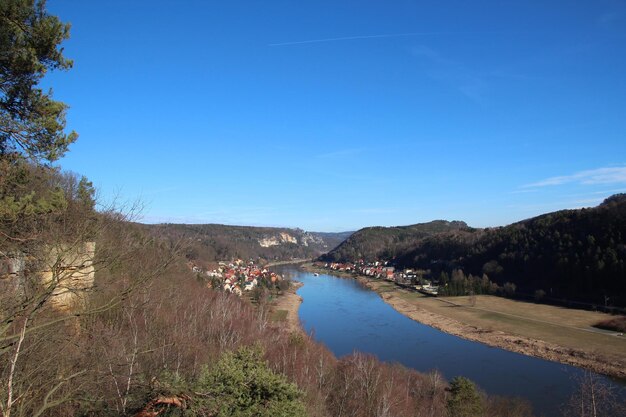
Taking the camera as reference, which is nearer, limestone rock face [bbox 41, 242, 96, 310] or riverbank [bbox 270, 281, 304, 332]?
limestone rock face [bbox 41, 242, 96, 310]

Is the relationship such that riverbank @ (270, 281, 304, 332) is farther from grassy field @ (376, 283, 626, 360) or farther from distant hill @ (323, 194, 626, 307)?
distant hill @ (323, 194, 626, 307)

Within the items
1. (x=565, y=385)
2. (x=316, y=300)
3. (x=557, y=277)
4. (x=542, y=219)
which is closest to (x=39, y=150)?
(x=565, y=385)

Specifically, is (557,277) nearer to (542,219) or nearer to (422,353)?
(542,219)

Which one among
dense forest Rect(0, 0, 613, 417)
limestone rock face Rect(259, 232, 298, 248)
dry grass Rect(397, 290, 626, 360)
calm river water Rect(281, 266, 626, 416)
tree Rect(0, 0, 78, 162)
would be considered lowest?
calm river water Rect(281, 266, 626, 416)

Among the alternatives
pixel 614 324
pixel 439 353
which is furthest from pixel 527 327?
pixel 439 353

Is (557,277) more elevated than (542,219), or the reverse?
(542,219)

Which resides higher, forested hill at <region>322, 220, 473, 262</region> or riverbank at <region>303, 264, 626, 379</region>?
forested hill at <region>322, 220, 473, 262</region>

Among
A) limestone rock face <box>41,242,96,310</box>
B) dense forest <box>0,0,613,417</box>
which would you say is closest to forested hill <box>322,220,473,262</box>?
dense forest <box>0,0,613,417</box>
